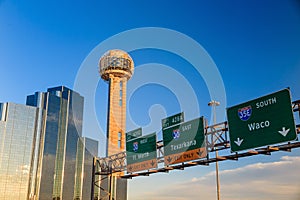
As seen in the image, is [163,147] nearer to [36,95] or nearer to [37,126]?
Result: [37,126]

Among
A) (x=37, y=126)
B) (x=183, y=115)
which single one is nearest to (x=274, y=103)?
(x=183, y=115)

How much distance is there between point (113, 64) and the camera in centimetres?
7600

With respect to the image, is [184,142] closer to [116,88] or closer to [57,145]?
[116,88]

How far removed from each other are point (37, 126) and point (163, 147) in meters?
128

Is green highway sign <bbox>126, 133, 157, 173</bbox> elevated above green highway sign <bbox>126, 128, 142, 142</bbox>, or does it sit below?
below

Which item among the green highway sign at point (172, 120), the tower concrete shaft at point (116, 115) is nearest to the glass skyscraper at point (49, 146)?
the tower concrete shaft at point (116, 115)

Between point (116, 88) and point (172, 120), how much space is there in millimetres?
58335

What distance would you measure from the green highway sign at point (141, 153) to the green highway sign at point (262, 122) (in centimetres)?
725

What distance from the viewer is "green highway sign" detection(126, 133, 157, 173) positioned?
74.4 feet

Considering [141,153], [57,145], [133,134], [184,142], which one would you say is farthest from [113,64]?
[57,145]

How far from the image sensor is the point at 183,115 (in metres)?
20.7

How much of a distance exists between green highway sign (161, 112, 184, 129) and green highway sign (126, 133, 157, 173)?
1636 mm

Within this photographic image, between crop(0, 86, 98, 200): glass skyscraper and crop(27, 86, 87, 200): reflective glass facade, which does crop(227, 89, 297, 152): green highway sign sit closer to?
crop(0, 86, 98, 200): glass skyscraper

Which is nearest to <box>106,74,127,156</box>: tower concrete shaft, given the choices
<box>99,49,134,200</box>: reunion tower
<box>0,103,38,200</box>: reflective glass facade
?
<box>99,49,134,200</box>: reunion tower
